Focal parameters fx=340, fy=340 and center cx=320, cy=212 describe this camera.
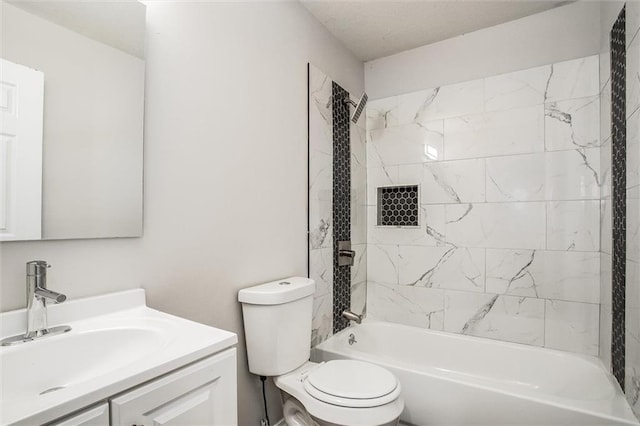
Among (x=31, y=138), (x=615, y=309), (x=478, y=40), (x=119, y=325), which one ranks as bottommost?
(x=615, y=309)

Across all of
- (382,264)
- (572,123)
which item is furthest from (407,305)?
(572,123)

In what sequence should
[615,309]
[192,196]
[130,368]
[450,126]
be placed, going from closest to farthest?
[130,368], [192,196], [615,309], [450,126]

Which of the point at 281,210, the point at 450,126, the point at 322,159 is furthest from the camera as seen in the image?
the point at 450,126

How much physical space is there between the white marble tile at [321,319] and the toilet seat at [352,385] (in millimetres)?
426

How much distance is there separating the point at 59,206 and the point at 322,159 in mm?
1504

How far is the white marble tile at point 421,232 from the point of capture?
2459 millimetres

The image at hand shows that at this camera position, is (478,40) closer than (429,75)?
Yes

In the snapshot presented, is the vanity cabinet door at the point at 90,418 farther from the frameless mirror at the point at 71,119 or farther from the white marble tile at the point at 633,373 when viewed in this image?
the white marble tile at the point at 633,373

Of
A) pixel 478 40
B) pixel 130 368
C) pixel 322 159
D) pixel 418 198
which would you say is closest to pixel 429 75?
pixel 478 40

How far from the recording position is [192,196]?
1.42 meters

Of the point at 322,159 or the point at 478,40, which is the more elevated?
the point at 478,40

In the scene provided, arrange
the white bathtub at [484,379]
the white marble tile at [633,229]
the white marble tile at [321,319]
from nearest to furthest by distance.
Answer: the white marble tile at [633,229]
the white bathtub at [484,379]
the white marble tile at [321,319]

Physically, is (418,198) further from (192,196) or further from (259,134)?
(192,196)

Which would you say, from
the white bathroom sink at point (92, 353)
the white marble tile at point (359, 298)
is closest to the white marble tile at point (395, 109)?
the white marble tile at point (359, 298)
